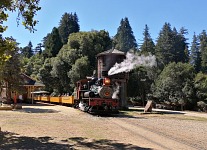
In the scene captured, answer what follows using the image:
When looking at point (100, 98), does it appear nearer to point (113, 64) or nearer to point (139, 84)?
point (113, 64)

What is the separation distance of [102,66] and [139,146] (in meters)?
24.9

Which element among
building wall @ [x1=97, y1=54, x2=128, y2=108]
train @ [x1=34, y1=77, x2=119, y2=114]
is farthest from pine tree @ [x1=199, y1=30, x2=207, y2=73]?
train @ [x1=34, y1=77, x2=119, y2=114]

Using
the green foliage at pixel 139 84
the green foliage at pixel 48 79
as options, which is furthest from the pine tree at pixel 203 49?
the green foliage at pixel 48 79

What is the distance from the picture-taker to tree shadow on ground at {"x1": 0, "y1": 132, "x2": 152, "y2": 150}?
10.4m

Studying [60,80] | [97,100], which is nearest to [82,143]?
[97,100]

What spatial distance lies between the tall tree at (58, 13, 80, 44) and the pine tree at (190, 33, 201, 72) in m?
38.2

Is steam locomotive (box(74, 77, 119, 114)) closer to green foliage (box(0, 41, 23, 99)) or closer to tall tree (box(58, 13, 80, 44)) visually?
green foliage (box(0, 41, 23, 99))

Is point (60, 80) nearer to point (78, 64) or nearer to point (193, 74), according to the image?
point (78, 64)

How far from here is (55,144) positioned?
10.9 m

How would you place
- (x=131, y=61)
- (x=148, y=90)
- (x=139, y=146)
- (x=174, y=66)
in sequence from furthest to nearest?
(x=148, y=90) → (x=174, y=66) → (x=131, y=61) → (x=139, y=146)

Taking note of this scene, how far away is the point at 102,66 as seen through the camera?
117 feet

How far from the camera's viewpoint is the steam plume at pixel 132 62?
29430 millimetres

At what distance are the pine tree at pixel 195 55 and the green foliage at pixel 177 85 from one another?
24.6 m

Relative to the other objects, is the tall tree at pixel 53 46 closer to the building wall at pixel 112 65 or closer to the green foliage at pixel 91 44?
the green foliage at pixel 91 44
